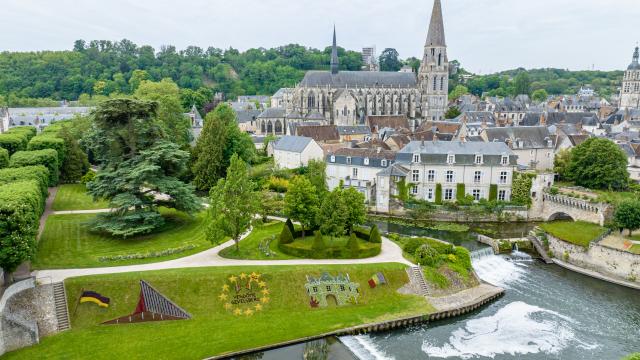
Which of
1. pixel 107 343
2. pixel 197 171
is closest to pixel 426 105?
pixel 197 171

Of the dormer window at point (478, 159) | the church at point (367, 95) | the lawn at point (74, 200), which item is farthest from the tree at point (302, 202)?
the church at point (367, 95)

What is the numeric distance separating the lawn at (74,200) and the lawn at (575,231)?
4110 cm

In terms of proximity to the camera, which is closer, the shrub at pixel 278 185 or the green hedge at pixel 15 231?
the green hedge at pixel 15 231

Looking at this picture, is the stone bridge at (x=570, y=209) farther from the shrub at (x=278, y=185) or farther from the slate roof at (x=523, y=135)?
the shrub at (x=278, y=185)

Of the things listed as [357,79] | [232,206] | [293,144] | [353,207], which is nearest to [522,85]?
[357,79]

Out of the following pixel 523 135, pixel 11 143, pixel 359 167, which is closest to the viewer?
pixel 11 143

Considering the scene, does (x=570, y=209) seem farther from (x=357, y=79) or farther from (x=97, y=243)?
(x=357, y=79)

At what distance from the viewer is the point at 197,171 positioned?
61.8 meters

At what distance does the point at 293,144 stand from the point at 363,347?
42.9m

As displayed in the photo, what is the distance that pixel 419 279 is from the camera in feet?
111

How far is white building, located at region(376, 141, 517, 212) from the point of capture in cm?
5359

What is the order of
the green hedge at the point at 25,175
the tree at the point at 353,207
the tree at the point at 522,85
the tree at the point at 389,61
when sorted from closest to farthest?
1. the green hedge at the point at 25,175
2. the tree at the point at 353,207
3. the tree at the point at 522,85
4. the tree at the point at 389,61

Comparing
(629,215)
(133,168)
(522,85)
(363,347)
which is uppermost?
(522,85)

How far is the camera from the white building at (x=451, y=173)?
5359cm
